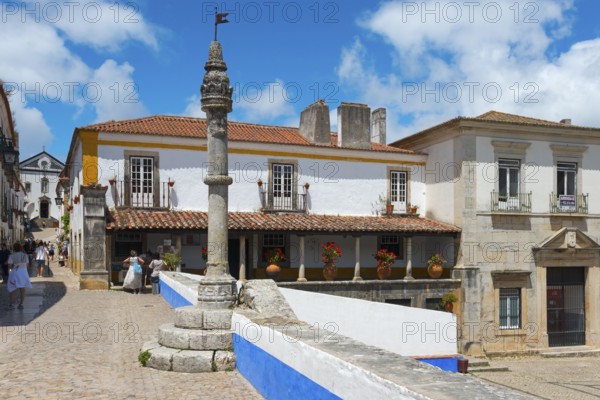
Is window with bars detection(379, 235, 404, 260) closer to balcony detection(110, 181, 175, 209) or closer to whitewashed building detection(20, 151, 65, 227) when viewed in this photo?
balcony detection(110, 181, 175, 209)

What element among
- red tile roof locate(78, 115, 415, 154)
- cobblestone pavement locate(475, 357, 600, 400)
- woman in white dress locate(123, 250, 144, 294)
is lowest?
cobblestone pavement locate(475, 357, 600, 400)

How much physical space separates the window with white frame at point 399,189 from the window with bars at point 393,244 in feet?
3.49

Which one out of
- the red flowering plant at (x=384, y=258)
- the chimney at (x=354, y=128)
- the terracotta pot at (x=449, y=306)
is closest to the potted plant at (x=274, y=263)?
the red flowering plant at (x=384, y=258)

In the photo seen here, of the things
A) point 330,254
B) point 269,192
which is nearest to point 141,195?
point 269,192

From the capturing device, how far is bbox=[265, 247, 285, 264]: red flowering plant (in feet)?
64.3

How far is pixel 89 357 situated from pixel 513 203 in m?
16.5

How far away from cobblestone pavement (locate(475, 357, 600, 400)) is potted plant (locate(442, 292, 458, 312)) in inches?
86.1

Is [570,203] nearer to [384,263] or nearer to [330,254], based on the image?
[384,263]

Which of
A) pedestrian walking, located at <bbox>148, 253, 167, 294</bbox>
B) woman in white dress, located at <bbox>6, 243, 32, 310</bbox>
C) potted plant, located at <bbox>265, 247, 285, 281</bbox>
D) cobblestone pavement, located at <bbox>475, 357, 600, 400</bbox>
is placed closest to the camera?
woman in white dress, located at <bbox>6, 243, 32, 310</bbox>

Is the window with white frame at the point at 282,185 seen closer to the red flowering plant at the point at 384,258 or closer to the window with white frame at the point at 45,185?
the red flowering plant at the point at 384,258

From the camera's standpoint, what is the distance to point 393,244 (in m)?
22.6

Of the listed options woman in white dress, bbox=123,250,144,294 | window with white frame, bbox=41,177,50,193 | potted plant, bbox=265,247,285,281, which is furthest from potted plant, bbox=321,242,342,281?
window with white frame, bbox=41,177,50,193

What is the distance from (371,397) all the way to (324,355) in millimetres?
766

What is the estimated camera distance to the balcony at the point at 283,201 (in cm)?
2091
